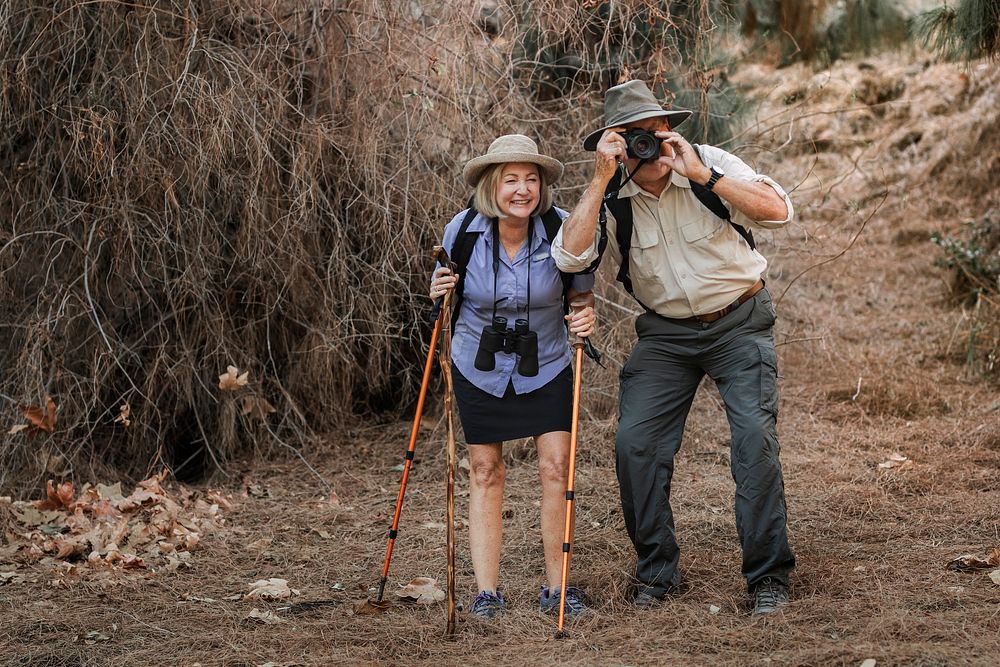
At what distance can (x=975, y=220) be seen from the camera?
34.7 ft

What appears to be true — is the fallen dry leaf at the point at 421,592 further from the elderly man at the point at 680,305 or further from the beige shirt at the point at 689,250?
the beige shirt at the point at 689,250

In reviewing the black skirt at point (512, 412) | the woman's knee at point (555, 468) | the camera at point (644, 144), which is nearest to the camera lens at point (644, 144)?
the camera at point (644, 144)

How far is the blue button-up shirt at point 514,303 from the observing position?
4070 millimetres

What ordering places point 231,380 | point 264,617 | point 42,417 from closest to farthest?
point 264,617 → point 42,417 → point 231,380

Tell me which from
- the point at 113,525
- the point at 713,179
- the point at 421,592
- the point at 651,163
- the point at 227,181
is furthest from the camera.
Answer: the point at 227,181

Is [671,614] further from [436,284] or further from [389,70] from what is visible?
[389,70]

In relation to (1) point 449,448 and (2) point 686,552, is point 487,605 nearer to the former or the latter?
(1) point 449,448

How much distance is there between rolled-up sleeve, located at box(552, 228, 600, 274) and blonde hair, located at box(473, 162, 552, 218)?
0.26 meters

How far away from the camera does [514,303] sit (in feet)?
13.3

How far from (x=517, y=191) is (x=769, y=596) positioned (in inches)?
71.1

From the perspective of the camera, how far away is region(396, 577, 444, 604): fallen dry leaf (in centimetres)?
450

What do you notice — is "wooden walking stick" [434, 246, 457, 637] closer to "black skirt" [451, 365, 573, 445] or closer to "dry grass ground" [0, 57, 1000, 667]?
"black skirt" [451, 365, 573, 445]

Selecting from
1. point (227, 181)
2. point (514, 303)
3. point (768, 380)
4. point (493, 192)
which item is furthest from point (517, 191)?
point (227, 181)

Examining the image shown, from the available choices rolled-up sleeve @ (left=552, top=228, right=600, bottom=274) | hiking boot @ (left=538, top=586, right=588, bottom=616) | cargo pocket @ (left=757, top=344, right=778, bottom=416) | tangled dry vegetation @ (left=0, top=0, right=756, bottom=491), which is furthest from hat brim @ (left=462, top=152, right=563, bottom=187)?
tangled dry vegetation @ (left=0, top=0, right=756, bottom=491)
